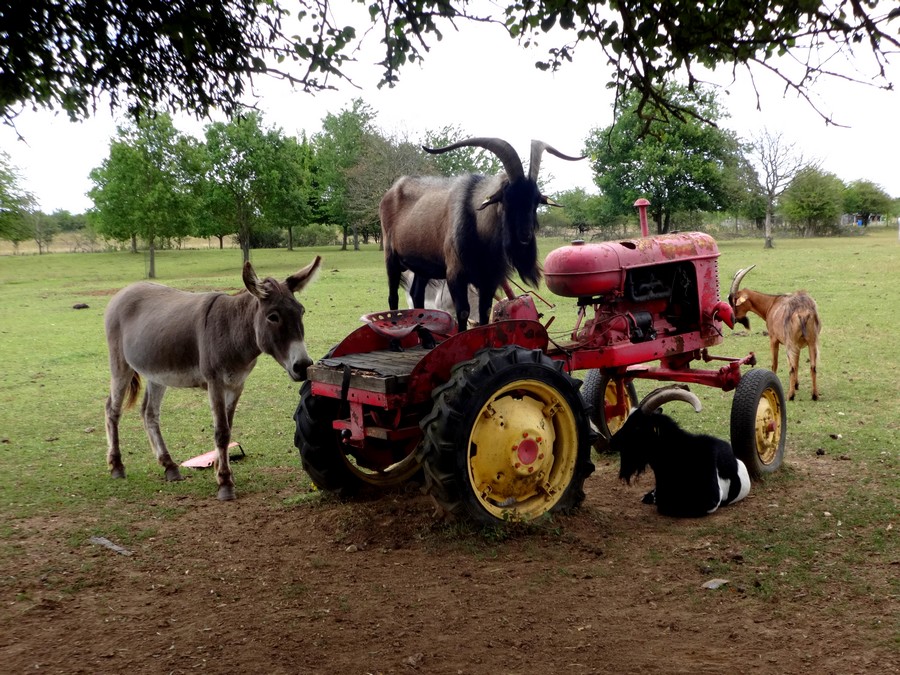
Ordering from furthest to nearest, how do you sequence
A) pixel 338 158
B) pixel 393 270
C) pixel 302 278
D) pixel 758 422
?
Answer: pixel 338 158
pixel 393 270
pixel 758 422
pixel 302 278

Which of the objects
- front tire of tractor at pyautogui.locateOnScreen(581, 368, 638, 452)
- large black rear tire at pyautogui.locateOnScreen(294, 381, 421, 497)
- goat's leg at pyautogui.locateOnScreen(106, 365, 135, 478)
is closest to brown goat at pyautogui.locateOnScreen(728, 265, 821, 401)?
front tire of tractor at pyautogui.locateOnScreen(581, 368, 638, 452)

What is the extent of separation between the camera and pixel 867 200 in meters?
91.2

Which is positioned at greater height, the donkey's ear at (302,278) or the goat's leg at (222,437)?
the donkey's ear at (302,278)

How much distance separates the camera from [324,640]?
159 inches

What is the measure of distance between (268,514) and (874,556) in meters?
4.40

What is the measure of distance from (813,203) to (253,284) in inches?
2814

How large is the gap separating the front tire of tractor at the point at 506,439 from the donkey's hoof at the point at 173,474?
11.0 feet

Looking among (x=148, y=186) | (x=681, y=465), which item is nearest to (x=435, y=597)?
(x=681, y=465)

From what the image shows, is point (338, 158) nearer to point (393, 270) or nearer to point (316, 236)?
point (393, 270)

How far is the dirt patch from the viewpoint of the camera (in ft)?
12.5

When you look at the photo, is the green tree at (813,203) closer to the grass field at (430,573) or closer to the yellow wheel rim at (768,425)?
the grass field at (430,573)

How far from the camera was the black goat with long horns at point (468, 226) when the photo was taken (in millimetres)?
5820

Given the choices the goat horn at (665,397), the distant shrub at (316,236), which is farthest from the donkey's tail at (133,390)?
the distant shrub at (316,236)

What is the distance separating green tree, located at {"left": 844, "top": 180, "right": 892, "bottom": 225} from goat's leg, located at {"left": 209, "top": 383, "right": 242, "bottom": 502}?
98.7m
